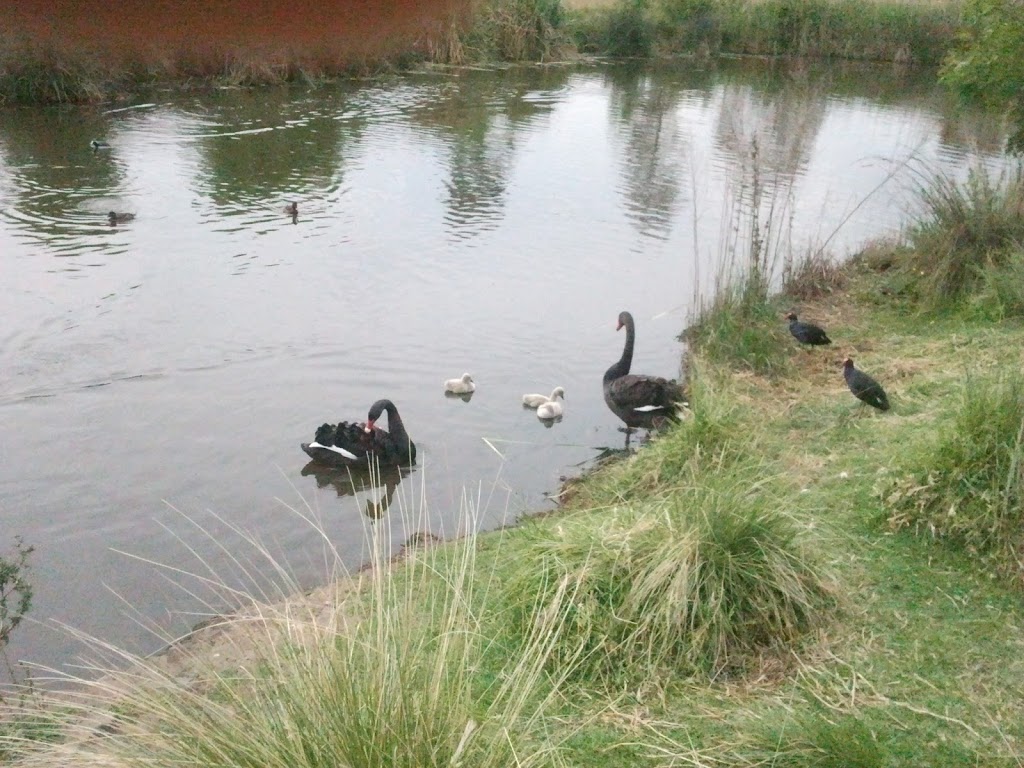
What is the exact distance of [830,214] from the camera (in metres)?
14.7

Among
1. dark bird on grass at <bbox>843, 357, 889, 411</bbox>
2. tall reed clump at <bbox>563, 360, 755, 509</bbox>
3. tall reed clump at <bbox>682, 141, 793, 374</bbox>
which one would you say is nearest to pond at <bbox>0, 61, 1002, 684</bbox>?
tall reed clump at <bbox>682, 141, 793, 374</bbox>

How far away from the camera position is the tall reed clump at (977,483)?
4.23 m

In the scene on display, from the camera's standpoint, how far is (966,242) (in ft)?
31.1

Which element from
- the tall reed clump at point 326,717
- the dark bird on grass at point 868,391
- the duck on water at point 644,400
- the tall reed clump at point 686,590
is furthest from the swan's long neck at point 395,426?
the tall reed clump at point 326,717

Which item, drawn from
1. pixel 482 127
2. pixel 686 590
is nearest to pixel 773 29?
pixel 482 127

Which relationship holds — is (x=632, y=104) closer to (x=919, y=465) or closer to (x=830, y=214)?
(x=830, y=214)

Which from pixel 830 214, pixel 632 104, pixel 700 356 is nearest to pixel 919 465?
pixel 700 356

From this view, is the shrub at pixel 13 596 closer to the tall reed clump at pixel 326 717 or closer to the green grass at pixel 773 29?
the tall reed clump at pixel 326 717

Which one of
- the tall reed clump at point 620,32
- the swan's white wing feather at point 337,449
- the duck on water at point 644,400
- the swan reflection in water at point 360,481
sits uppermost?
the tall reed clump at point 620,32

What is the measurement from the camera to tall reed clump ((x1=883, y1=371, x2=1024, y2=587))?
4234 millimetres

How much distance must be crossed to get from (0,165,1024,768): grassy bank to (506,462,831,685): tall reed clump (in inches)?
0.5

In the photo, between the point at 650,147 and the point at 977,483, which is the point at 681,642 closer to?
the point at 977,483

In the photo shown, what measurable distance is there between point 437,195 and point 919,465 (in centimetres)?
1164

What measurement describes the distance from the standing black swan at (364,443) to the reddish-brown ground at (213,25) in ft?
20.1
